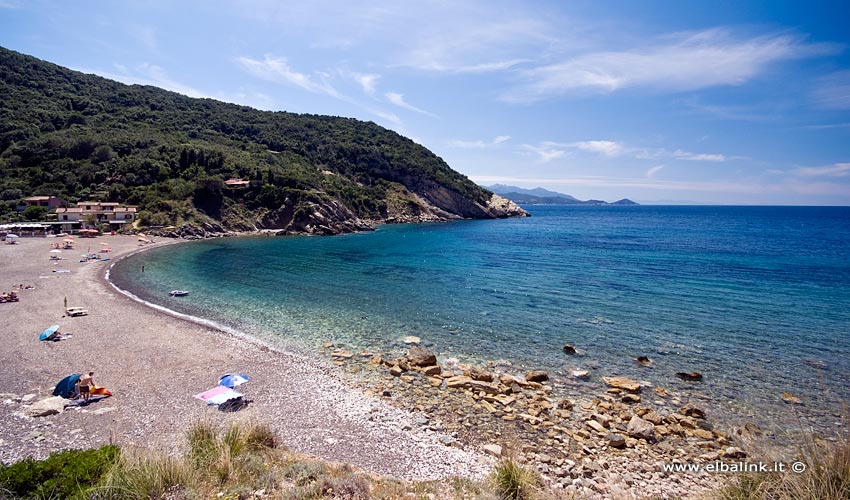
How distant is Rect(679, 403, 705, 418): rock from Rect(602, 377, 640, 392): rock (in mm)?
1578

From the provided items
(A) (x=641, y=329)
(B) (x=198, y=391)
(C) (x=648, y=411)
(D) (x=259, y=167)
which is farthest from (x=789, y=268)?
(D) (x=259, y=167)

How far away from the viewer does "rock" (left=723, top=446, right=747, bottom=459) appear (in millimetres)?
10453

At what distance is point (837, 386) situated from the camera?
1437 cm

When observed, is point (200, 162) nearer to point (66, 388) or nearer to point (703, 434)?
point (66, 388)

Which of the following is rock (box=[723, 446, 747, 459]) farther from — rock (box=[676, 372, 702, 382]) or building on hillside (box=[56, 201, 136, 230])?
building on hillside (box=[56, 201, 136, 230])

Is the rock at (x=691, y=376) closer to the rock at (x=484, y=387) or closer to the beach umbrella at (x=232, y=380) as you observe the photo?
the rock at (x=484, y=387)

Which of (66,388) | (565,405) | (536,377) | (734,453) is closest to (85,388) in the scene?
(66,388)

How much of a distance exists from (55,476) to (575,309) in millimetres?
23498

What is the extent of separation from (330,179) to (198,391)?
294ft

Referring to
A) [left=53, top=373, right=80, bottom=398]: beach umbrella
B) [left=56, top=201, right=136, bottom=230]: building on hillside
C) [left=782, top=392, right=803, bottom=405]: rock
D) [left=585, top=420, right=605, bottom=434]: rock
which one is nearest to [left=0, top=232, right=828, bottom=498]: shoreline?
[left=585, top=420, right=605, bottom=434]: rock

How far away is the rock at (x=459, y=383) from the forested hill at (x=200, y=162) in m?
62.4

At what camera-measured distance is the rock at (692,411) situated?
12.4 m

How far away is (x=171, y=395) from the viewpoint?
13.4 metres

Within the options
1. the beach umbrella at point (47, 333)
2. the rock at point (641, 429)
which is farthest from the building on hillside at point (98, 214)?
the rock at point (641, 429)
